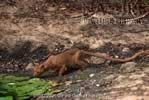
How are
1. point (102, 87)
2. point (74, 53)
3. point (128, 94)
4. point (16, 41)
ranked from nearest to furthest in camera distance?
1. point (128, 94)
2. point (102, 87)
3. point (74, 53)
4. point (16, 41)

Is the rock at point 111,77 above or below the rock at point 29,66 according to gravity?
above

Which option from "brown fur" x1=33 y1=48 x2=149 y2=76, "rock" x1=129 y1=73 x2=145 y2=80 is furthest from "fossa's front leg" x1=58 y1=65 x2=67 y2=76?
"rock" x1=129 y1=73 x2=145 y2=80

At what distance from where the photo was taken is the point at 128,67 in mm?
7484

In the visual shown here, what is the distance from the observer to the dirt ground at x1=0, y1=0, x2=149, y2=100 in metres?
6.87

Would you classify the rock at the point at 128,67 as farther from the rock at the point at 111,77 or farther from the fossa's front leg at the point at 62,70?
the fossa's front leg at the point at 62,70

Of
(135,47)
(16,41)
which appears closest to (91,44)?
(135,47)

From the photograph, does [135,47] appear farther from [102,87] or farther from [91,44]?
[102,87]

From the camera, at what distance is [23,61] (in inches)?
350

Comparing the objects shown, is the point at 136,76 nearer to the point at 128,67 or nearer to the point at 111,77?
the point at 111,77

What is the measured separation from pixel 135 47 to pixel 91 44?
2.80ft

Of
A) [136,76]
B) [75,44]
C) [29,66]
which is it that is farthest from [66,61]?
[136,76]

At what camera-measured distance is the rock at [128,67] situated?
7345mm

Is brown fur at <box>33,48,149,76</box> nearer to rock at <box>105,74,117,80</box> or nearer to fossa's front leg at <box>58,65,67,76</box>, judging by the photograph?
fossa's front leg at <box>58,65,67,76</box>

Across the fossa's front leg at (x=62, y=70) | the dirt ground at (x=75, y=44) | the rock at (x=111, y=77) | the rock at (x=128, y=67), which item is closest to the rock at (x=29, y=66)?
the dirt ground at (x=75, y=44)
